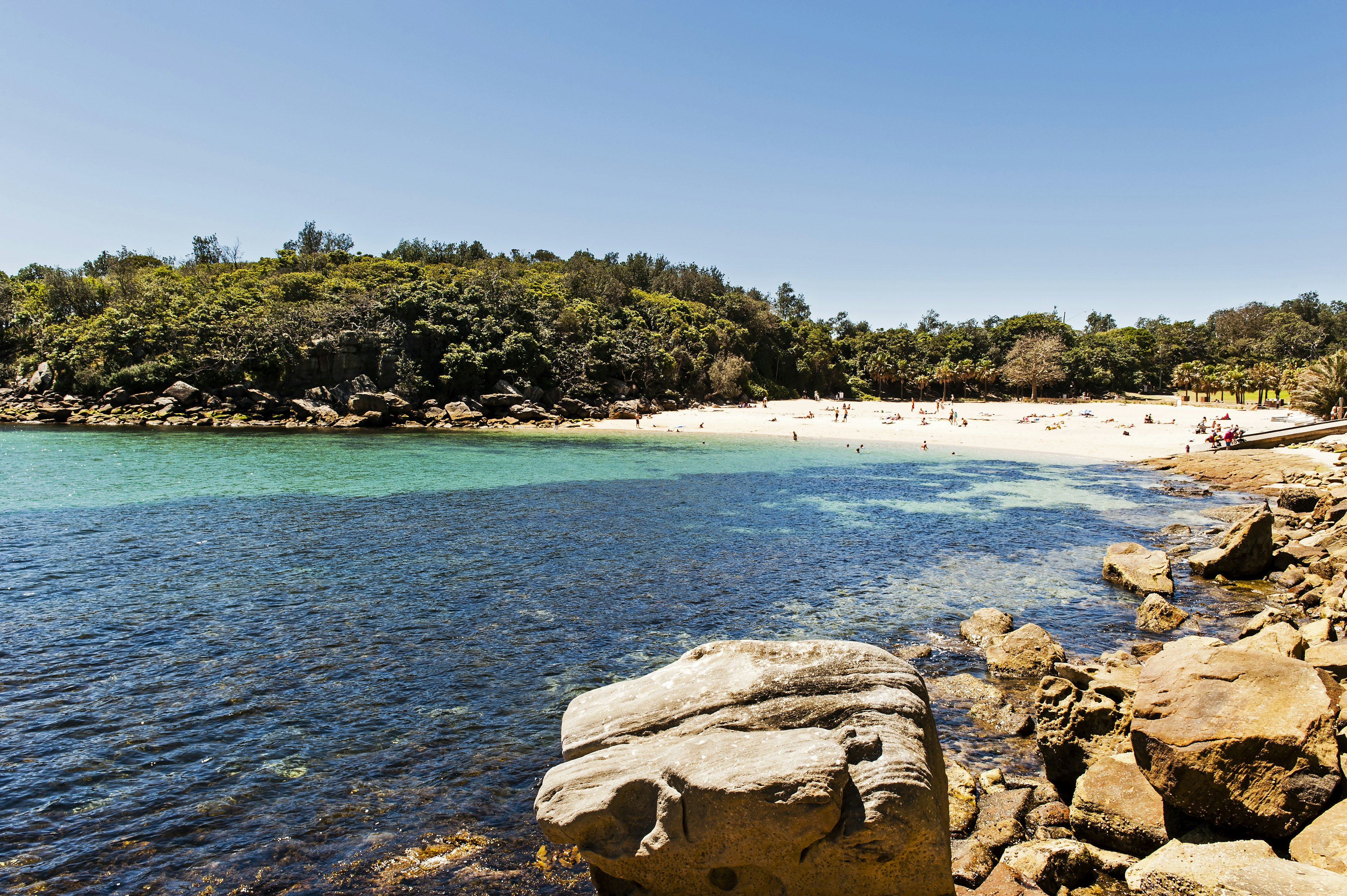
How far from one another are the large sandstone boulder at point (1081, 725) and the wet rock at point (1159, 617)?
7.64 metres

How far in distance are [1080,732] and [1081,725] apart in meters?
0.11

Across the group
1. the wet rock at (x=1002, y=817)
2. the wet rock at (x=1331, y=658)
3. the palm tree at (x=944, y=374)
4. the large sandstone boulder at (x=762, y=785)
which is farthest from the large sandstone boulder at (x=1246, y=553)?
the palm tree at (x=944, y=374)

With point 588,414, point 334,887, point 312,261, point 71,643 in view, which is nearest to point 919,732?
point 334,887

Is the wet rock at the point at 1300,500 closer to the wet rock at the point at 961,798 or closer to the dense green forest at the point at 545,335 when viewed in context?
the wet rock at the point at 961,798

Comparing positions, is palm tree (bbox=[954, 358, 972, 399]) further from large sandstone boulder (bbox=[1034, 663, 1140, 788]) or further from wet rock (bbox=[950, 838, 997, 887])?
wet rock (bbox=[950, 838, 997, 887])

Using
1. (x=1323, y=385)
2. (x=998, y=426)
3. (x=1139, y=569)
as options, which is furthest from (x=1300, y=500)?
(x=998, y=426)

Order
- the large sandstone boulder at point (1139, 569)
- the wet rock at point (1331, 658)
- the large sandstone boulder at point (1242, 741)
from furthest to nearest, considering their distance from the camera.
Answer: the large sandstone boulder at point (1139, 569) → the wet rock at point (1331, 658) → the large sandstone boulder at point (1242, 741)

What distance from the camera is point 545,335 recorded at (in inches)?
3187

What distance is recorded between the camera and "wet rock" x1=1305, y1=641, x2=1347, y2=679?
8852 mm

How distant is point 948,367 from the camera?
10200cm

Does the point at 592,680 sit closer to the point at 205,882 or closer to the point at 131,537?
the point at 205,882

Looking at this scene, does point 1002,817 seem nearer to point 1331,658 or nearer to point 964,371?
point 1331,658

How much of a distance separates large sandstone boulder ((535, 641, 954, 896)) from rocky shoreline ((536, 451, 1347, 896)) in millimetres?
16

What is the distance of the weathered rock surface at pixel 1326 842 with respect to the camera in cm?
534
